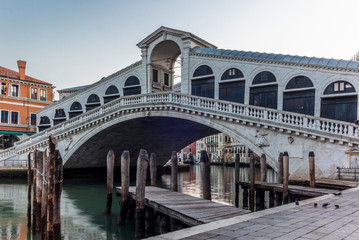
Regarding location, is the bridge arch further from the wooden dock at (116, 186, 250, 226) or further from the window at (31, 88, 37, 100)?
the window at (31, 88, 37, 100)

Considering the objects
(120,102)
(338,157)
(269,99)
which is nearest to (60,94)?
(120,102)

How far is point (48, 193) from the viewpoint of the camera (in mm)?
6434

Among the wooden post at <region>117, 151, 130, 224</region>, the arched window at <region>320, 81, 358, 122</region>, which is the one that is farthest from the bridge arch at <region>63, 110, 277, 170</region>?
the wooden post at <region>117, 151, 130, 224</region>

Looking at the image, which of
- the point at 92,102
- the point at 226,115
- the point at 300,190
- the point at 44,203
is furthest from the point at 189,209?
the point at 92,102

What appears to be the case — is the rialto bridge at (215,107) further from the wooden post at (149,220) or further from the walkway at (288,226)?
the walkway at (288,226)

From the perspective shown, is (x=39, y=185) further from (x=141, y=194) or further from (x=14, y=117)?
(x=14, y=117)

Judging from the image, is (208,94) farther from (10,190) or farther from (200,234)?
(200,234)

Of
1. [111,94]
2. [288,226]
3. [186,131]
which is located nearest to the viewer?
[288,226]

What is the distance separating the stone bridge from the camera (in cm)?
1316

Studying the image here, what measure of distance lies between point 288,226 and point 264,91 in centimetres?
1319

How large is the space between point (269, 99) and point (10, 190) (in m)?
12.7

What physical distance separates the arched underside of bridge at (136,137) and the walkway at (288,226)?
1264cm

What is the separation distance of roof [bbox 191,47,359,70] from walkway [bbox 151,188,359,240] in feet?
35.0

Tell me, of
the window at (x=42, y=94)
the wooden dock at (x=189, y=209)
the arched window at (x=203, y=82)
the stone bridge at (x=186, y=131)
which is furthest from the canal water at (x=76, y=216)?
the window at (x=42, y=94)
